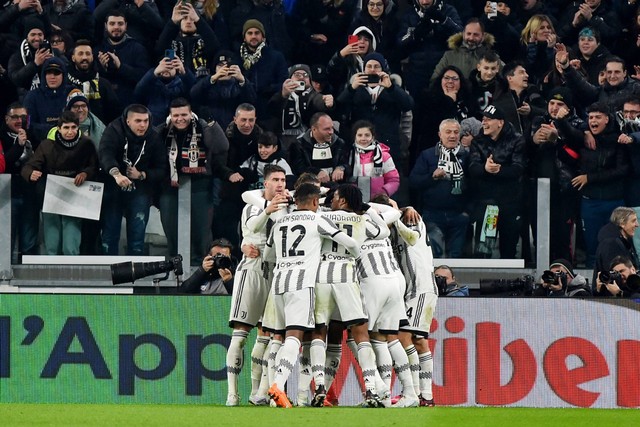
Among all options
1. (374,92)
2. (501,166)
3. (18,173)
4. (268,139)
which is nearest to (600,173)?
(501,166)

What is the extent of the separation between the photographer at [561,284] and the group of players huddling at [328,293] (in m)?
1.63

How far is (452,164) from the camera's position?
644 inches

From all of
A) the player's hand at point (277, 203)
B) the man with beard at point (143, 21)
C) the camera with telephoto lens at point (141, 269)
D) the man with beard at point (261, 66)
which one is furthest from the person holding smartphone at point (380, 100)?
the player's hand at point (277, 203)

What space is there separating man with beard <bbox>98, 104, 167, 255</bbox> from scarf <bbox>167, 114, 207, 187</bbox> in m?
0.11

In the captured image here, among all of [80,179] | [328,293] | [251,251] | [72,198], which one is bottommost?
[328,293]

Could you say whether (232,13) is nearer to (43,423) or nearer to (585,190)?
(585,190)

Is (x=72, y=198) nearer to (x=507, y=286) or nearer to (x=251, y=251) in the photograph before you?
(x=251, y=251)

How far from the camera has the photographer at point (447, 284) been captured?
49.8 feet

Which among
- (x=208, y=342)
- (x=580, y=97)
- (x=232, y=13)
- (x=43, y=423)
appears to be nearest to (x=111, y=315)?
(x=208, y=342)

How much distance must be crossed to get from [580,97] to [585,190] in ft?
5.34

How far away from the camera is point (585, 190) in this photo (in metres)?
16.4

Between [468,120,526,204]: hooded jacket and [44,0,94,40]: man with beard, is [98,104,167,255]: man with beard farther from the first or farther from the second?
[468,120,526,204]: hooded jacket

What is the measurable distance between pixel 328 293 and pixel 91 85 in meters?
5.57

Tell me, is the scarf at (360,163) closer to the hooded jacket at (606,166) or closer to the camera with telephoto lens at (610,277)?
the hooded jacket at (606,166)
